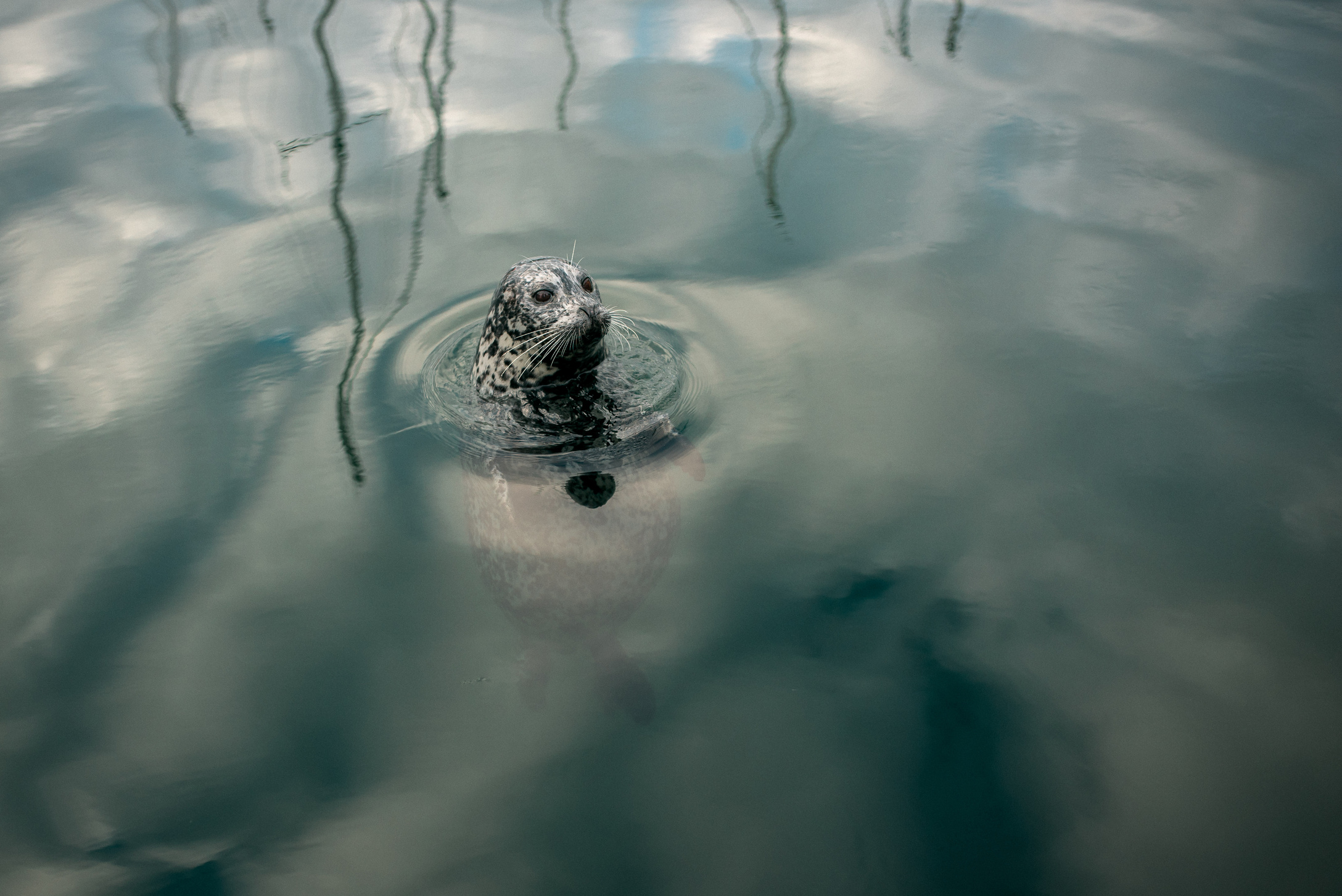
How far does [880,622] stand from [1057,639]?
661 millimetres

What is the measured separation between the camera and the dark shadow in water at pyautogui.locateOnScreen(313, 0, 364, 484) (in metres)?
4.05

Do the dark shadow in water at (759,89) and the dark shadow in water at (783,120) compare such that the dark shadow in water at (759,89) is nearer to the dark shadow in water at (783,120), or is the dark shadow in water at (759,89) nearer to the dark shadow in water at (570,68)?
the dark shadow in water at (783,120)

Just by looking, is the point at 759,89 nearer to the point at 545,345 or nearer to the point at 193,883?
the point at 545,345

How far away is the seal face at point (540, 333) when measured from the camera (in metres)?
3.67

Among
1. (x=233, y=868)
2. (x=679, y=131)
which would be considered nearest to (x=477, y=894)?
(x=233, y=868)

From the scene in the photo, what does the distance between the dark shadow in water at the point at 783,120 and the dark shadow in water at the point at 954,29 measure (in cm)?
142

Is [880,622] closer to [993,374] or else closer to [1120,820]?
[1120,820]

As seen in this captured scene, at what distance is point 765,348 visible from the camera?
14.9 ft

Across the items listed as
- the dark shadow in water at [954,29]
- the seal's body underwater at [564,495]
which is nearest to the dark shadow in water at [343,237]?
the seal's body underwater at [564,495]

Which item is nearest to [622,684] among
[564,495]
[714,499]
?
[564,495]

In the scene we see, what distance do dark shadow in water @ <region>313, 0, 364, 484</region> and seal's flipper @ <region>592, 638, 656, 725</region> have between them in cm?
148

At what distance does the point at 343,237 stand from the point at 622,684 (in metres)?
3.73

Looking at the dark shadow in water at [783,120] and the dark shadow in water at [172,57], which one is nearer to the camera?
the dark shadow in water at [783,120]

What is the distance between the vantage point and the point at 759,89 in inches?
278
